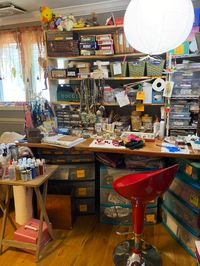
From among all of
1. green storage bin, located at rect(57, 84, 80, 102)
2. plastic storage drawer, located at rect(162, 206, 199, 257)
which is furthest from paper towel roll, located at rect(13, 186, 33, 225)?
plastic storage drawer, located at rect(162, 206, 199, 257)

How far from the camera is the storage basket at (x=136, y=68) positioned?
2307 mm

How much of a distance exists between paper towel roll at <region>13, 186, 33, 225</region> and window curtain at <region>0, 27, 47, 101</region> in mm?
1474

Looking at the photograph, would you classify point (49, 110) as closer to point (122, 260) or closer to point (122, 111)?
point (122, 111)

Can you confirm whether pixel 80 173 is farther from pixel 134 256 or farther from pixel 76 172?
pixel 134 256

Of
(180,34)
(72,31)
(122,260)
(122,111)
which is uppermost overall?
(72,31)

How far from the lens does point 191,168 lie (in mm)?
1755

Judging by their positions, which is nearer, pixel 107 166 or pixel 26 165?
pixel 26 165

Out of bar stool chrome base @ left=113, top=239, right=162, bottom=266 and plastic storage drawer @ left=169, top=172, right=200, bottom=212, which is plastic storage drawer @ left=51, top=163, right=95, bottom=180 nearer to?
bar stool chrome base @ left=113, top=239, right=162, bottom=266

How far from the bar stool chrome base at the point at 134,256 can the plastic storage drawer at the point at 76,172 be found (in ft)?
2.30

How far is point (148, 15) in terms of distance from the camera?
1.22 metres

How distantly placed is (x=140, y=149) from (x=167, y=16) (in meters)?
1.05

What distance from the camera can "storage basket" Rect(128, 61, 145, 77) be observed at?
2.31m

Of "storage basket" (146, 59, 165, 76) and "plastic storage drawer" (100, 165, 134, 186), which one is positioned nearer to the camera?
"plastic storage drawer" (100, 165, 134, 186)

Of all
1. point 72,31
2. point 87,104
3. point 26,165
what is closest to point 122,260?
point 26,165
